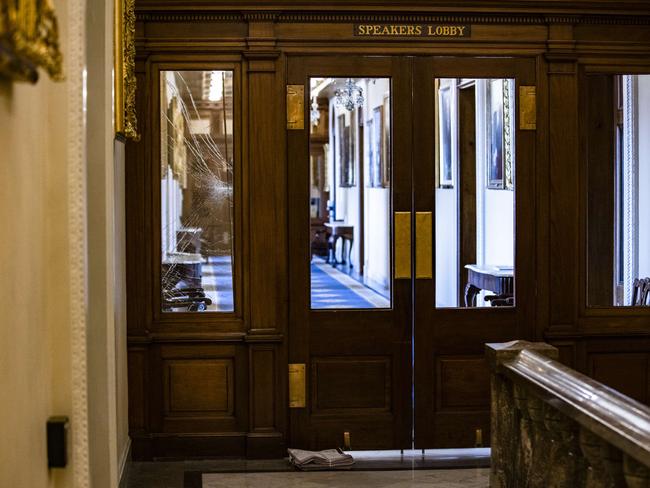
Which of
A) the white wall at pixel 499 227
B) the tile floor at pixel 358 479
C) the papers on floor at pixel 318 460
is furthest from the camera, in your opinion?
the white wall at pixel 499 227

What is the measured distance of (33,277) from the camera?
2.97 m

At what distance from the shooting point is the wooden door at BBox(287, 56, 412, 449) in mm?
7086

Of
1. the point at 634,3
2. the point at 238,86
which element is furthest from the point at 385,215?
the point at 634,3

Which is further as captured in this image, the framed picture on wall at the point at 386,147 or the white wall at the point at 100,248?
the framed picture on wall at the point at 386,147

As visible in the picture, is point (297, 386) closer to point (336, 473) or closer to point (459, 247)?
point (336, 473)

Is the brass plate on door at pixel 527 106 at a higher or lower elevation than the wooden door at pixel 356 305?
higher

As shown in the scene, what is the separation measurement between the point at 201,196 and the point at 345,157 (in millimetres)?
1405

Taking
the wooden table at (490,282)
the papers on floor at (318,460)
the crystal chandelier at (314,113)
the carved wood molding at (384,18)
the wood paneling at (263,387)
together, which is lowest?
the papers on floor at (318,460)

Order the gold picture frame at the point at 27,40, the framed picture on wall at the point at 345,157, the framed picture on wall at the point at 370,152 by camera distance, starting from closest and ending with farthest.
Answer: the gold picture frame at the point at 27,40
the framed picture on wall at the point at 370,152
the framed picture on wall at the point at 345,157

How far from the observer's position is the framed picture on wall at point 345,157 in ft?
25.3

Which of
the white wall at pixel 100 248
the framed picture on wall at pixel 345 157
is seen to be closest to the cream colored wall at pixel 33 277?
the white wall at pixel 100 248

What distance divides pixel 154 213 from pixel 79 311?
392 centimetres

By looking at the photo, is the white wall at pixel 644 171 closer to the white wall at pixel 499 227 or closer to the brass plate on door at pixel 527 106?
the brass plate on door at pixel 527 106

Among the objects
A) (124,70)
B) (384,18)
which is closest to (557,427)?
(124,70)
